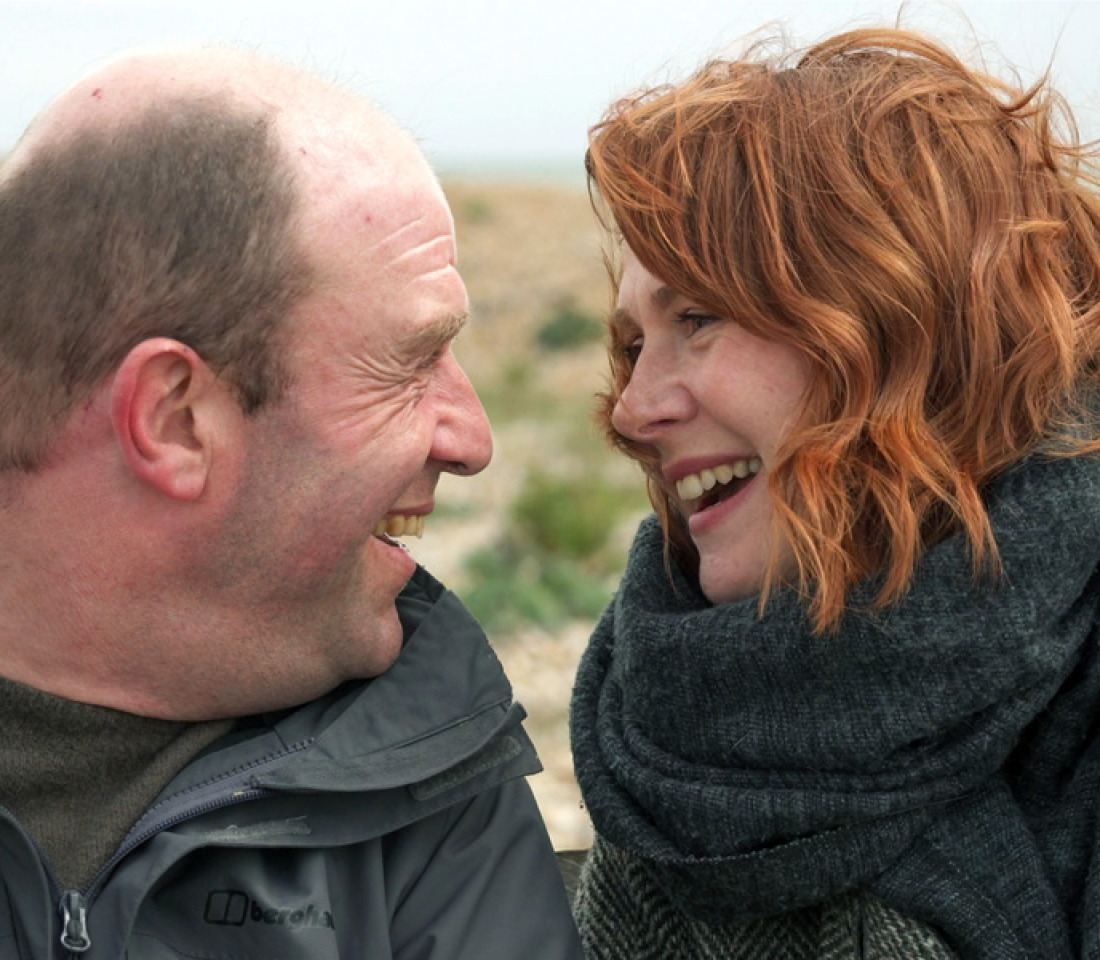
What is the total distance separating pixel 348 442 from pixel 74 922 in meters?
0.74

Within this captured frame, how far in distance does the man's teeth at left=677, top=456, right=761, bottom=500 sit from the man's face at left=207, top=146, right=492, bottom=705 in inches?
13.3

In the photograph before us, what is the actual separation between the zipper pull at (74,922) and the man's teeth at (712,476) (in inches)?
41.8

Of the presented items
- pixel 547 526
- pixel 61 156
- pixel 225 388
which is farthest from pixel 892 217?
pixel 547 526

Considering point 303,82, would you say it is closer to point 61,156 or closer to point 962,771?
Result: point 61,156

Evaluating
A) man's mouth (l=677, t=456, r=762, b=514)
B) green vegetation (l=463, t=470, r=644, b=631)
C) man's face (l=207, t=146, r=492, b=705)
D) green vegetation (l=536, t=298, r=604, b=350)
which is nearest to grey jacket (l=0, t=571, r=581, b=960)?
man's face (l=207, t=146, r=492, b=705)

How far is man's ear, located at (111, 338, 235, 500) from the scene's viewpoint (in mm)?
2049

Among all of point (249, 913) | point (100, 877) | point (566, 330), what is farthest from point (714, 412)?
point (566, 330)

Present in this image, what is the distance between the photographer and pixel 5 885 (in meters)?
2.07

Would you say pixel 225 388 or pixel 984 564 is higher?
pixel 225 388

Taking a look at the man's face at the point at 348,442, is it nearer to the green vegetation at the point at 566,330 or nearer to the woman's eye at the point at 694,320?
the woman's eye at the point at 694,320

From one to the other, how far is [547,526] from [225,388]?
7425 mm

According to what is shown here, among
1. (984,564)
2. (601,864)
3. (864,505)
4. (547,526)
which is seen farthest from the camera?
(547,526)

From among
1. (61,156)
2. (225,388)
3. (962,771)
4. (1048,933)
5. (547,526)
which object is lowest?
(547,526)

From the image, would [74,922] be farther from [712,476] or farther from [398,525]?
[712,476]
